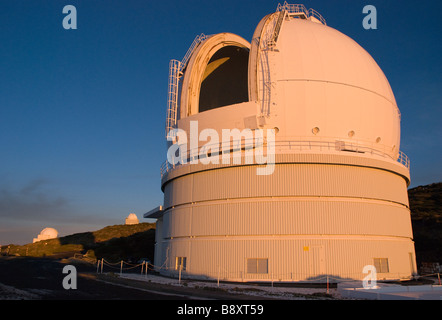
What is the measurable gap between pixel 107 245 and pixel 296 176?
41.0 meters

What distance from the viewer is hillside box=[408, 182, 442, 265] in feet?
103

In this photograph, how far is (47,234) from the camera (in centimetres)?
7344

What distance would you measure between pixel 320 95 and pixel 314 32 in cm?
501

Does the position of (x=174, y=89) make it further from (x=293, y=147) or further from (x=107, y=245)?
(x=107, y=245)

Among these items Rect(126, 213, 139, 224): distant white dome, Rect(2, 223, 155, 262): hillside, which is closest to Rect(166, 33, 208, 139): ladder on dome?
Rect(2, 223, 155, 262): hillside

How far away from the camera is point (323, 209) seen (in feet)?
58.1

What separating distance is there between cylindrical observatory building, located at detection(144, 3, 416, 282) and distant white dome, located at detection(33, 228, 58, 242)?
6092 centimetres

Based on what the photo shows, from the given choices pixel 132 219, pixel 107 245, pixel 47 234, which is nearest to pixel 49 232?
pixel 47 234

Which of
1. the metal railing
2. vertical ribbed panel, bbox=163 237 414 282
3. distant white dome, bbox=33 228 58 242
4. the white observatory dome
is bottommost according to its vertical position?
vertical ribbed panel, bbox=163 237 414 282

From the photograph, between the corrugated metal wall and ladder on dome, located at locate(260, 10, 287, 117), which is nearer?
the corrugated metal wall

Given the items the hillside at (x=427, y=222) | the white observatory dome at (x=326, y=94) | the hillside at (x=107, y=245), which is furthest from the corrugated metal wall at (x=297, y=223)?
the hillside at (x=107, y=245)

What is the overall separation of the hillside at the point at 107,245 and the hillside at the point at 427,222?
1073 inches

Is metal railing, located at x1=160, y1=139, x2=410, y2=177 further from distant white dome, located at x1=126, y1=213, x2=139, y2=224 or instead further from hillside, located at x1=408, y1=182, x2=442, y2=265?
distant white dome, located at x1=126, y1=213, x2=139, y2=224
